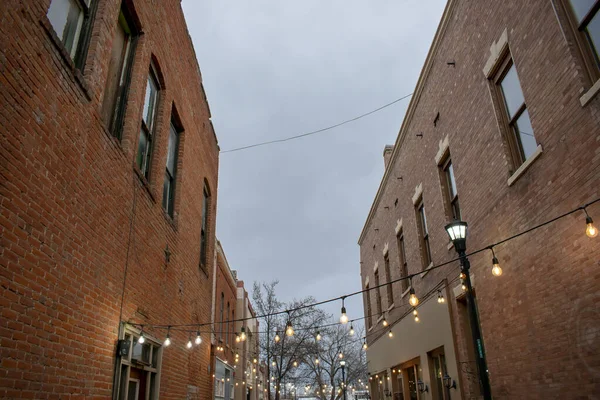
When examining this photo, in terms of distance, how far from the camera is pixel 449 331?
438 inches

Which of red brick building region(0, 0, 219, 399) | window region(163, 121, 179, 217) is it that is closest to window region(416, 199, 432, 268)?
red brick building region(0, 0, 219, 399)

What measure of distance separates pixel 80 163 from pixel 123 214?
1.57 metres

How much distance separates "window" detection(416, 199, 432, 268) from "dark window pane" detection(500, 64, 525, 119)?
19.1ft

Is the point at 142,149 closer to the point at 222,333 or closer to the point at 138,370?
the point at 138,370

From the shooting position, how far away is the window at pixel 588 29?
5953mm

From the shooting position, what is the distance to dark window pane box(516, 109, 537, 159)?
24.7 feet

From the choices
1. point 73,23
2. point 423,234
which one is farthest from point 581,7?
point 423,234

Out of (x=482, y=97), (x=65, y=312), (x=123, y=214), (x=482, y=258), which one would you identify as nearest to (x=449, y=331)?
(x=482, y=258)

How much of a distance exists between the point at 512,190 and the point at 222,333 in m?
12.9

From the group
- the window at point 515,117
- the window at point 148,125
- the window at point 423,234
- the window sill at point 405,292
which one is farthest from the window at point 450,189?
the window at point 148,125

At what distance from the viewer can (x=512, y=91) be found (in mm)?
8211

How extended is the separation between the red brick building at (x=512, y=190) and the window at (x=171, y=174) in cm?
662

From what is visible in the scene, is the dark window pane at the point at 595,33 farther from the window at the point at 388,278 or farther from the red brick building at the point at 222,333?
the window at the point at 388,278

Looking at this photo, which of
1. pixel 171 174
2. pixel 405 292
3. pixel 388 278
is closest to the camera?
pixel 171 174
